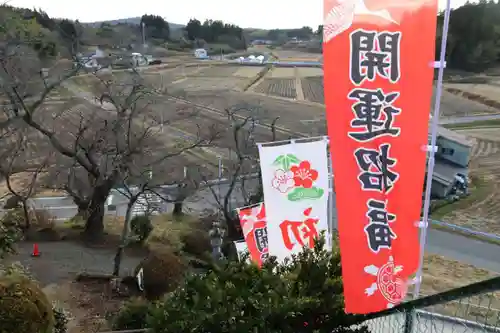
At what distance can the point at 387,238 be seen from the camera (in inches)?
147

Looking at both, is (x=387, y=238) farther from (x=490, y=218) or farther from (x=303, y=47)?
(x=303, y=47)

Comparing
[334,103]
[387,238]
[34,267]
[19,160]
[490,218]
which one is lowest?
[490,218]

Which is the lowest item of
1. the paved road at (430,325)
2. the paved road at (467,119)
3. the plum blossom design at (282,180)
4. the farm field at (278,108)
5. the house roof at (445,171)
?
the paved road at (467,119)

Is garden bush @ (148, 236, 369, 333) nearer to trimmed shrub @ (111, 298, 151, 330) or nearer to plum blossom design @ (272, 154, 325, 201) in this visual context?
plum blossom design @ (272, 154, 325, 201)

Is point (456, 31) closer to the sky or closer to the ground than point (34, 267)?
closer to the sky

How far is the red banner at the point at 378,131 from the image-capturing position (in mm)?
3479

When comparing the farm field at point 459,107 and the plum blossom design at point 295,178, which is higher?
the plum blossom design at point 295,178

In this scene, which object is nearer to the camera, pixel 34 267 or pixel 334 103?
pixel 334 103

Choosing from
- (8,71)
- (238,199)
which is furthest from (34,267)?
(238,199)

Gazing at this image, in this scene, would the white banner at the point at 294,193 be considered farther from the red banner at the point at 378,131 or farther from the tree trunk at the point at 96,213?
the tree trunk at the point at 96,213

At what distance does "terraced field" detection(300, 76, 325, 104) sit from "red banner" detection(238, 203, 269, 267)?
89.5ft

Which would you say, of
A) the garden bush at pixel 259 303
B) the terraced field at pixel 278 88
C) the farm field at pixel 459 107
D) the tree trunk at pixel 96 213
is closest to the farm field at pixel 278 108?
the terraced field at pixel 278 88

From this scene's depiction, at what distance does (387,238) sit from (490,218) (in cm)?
1710

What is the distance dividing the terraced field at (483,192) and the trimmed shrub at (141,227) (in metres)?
11.6
